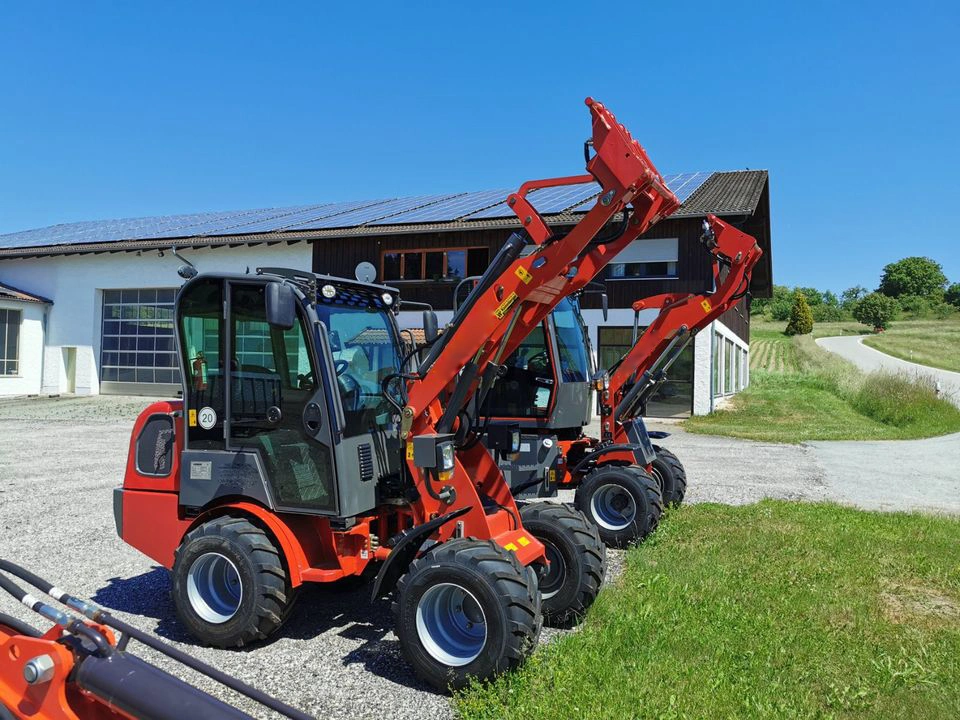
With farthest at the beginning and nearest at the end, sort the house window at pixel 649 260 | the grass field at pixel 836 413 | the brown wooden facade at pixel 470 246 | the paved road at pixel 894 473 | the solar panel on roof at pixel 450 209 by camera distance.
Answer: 1. the solar panel on roof at pixel 450 209
2. the house window at pixel 649 260
3. the brown wooden facade at pixel 470 246
4. the grass field at pixel 836 413
5. the paved road at pixel 894 473

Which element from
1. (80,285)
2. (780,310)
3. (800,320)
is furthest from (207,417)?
(780,310)

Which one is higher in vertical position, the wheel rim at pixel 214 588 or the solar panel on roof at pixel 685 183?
the solar panel on roof at pixel 685 183

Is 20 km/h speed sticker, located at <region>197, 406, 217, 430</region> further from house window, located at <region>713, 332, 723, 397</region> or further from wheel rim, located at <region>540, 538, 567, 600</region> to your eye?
house window, located at <region>713, 332, 723, 397</region>

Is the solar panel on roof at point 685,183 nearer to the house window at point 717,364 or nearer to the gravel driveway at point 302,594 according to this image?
the house window at point 717,364

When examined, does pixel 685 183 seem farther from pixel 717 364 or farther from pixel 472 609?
pixel 472 609

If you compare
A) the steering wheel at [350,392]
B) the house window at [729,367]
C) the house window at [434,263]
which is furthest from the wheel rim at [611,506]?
the house window at [729,367]

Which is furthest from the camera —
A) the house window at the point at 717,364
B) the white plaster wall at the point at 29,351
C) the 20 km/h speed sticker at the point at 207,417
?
the white plaster wall at the point at 29,351

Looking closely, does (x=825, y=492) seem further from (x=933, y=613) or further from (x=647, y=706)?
(x=647, y=706)

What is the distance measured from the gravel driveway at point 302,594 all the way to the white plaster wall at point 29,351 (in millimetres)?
14003

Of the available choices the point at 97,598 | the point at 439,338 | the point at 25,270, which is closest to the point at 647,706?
the point at 439,338

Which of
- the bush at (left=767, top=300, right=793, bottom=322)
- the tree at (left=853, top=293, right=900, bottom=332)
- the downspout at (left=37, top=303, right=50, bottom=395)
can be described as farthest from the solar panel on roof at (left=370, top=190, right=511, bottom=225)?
the bush at (left=767, top=300, right=793, bottom=322)

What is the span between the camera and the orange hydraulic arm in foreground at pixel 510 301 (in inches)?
179

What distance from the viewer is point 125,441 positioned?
15.9 metres

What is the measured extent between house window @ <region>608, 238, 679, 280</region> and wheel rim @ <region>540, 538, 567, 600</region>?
16.7 meters
